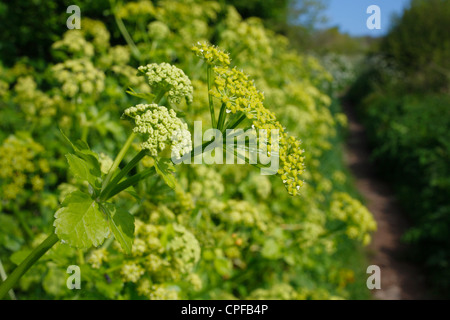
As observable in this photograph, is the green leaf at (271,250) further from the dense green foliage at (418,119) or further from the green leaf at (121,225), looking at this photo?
the dense green foliage at (418,119)

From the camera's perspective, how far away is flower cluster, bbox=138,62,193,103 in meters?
1.52

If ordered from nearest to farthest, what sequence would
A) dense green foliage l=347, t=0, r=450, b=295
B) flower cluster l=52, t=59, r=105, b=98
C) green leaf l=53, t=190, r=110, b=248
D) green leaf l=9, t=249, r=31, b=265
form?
green leaf l=53, t=190, r=110, b=248
green leaf l=9, t=249, r=31, b=265
flower cluster l=52, t=59, r=105, b=98
dense green foliage l=347, t=0, r=450, b=295

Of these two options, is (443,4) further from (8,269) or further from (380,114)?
(8,269)

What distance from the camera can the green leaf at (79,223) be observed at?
1.26m

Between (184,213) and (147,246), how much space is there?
54 centimetres

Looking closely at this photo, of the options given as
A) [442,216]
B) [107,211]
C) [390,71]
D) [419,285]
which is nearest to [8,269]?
[107,211]

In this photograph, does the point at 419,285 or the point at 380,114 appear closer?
the point at 419,285

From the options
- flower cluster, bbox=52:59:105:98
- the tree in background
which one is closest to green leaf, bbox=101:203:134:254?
flower cluster, bbox=52:59:105:98

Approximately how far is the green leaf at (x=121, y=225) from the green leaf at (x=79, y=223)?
3 centimetres

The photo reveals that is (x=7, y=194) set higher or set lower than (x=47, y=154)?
lower

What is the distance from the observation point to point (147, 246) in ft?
6.61

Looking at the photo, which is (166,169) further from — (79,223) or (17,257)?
(17,257)

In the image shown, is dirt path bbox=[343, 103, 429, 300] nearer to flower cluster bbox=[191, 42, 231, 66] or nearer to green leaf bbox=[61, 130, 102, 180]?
flower cluster bbox=[191, 42, 231, 66]

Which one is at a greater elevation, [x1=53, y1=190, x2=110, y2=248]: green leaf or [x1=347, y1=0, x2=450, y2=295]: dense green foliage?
[x1=347, y1=0, x2=450, y2=295]: dense green foliage
